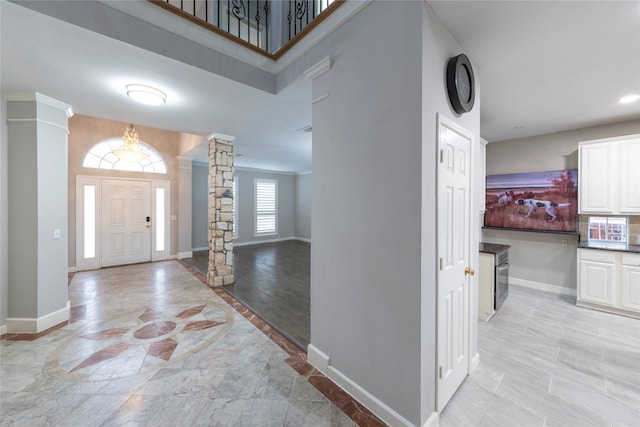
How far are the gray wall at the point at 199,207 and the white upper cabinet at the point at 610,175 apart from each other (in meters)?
8.53

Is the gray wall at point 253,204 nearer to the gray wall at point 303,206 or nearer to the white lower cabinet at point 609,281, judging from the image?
the gray wall at point 303,206

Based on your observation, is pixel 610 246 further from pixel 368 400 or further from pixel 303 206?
pixel 303 206

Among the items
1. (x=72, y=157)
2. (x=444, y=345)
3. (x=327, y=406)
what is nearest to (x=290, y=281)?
(x=327, y=406)

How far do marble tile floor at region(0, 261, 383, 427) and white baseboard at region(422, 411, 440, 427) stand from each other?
0.32m

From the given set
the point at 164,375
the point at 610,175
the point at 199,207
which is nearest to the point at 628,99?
the point at 610,175

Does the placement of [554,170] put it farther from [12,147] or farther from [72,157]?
[72,157]

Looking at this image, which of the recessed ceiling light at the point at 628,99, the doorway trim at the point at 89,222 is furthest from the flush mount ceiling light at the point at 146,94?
the recessed ceiling light at the point at 628,99

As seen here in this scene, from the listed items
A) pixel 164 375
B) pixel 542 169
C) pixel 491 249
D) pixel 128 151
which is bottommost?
pixel 164 375

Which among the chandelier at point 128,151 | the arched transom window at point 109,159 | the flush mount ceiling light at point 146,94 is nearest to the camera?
the flush mount ceiling light at point 146,94

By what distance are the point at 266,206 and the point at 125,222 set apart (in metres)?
4.28

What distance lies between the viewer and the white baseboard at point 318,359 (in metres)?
2.12

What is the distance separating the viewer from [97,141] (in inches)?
210

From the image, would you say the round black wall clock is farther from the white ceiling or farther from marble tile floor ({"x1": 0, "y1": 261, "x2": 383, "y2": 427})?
marble tile floor ({"x1": 0, "y1": 261, "x2": 383, "y2": 427})

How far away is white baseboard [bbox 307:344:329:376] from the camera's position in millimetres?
2115
